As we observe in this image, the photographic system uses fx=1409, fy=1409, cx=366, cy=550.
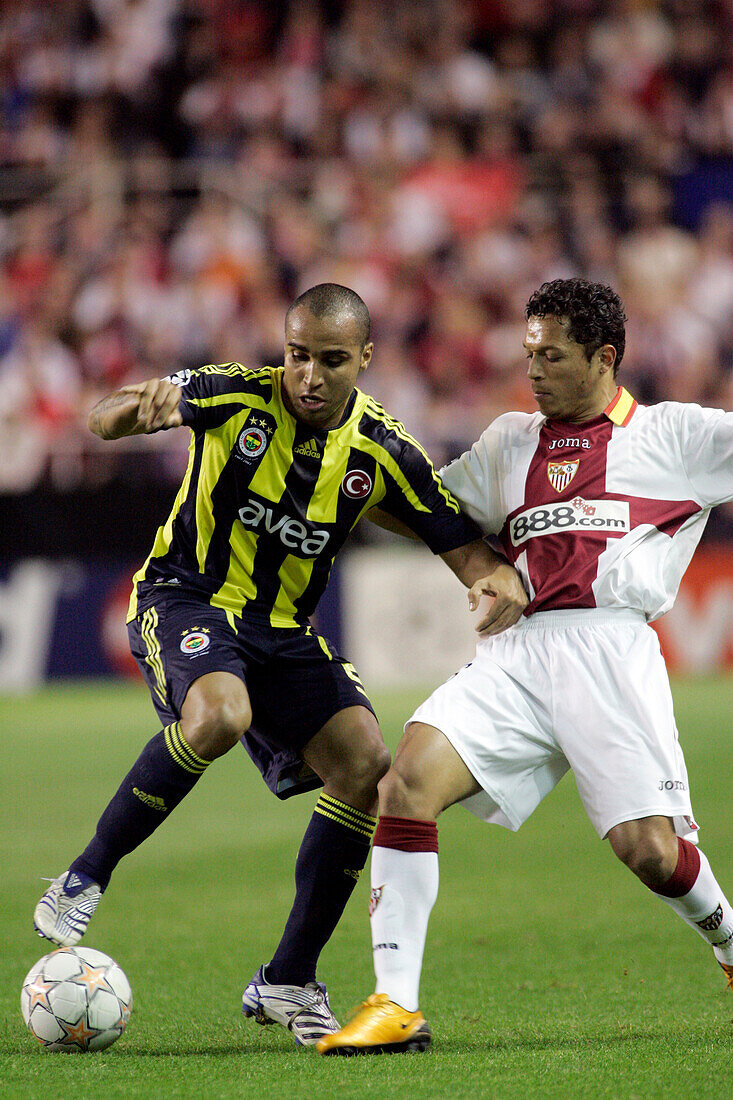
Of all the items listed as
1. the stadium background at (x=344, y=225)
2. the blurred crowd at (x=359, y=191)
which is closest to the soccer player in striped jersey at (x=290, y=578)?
the blurred crowd at (x=359, y=191)

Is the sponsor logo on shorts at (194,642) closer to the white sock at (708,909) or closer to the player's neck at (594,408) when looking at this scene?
the player's neck at (594,408)

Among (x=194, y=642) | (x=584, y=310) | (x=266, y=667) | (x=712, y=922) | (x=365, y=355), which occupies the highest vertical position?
(x=584, y=310)

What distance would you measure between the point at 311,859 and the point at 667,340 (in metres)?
10.4

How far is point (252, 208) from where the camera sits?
1490 centimetres

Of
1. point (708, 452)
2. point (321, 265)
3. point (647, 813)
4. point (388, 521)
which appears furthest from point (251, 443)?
point (321, 265)

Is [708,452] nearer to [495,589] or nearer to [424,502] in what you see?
[495,589]

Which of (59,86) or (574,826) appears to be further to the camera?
(59,86)

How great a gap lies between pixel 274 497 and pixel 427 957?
176 cm

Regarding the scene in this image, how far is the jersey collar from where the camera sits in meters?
4.18

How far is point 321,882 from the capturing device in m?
4.05

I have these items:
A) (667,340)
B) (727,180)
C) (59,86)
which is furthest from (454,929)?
(59,86)

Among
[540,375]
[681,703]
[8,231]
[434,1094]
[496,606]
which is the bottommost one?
[681,703]

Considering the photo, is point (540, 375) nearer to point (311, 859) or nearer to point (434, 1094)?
point (311, 859)

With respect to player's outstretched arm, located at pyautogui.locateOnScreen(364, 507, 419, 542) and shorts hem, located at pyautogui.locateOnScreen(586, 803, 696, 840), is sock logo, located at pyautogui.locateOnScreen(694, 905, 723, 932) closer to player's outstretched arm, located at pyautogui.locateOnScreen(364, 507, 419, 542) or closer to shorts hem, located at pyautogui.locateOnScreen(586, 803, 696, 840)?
shorts hem, located at pyautogui.locateOnScreen(586, 803, 696, 840)
